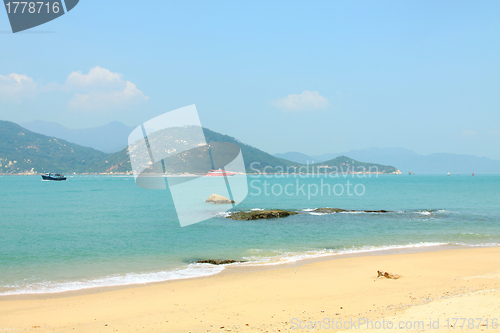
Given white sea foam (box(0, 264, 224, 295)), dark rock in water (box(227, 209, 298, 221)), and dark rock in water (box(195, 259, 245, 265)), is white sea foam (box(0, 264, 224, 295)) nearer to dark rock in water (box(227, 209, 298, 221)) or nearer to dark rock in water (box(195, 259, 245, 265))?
dark rock in water (box(195, 259, 245, 265))

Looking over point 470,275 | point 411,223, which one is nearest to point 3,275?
point 470,275

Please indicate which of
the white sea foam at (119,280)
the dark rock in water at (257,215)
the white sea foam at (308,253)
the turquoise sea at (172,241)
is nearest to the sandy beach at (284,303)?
the white sea foam at (119,280)

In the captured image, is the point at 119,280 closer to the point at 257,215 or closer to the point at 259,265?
the point at 259,265

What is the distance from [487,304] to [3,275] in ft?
54.7

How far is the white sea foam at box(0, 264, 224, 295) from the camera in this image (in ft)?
35.5

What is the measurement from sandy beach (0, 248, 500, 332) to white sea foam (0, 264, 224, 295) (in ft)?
1.89

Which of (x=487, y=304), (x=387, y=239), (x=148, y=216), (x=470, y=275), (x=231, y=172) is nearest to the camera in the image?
(x=487, y=304)

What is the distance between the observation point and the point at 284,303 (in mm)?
8742

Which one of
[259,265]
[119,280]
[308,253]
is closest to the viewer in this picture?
[119,280]

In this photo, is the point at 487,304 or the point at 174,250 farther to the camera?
the point at 174,250

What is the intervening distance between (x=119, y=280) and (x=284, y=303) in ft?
22.5

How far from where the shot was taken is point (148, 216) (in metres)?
30.9

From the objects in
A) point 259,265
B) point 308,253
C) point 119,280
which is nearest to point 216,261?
point 259,265

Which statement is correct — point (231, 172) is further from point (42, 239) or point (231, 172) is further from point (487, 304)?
point (487, 304)
